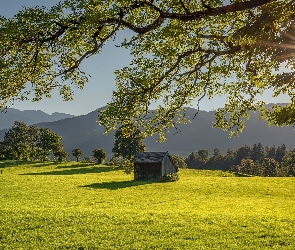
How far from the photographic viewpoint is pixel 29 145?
121062 mm

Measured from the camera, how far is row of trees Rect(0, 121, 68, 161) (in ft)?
370

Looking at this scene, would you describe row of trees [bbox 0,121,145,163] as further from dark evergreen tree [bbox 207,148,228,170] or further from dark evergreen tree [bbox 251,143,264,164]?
dark evergreen tree [bbox 251,143,264,164]

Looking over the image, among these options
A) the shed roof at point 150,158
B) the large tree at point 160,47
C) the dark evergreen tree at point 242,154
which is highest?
the large tree at point 160,47

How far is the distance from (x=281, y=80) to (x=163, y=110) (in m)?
9.05

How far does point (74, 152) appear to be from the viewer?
111250mm

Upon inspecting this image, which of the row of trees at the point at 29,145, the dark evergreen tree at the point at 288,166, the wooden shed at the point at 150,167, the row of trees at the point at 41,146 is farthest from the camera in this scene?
the dark evergreen tree at the point at 288,166

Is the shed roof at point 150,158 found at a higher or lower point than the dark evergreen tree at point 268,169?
higher

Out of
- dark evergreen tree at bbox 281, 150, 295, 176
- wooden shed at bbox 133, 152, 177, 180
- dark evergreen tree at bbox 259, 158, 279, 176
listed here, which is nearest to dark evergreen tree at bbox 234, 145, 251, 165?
dark evergreen tree at bbox 259, 158, 279, 176

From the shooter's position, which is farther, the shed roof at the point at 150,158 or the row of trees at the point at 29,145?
the row of trees at the point at 29,145

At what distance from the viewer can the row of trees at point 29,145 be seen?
112812 millimetres

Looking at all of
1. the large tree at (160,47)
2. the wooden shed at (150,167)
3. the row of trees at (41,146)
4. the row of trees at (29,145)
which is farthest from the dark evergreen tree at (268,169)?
the large tree at (160,47)

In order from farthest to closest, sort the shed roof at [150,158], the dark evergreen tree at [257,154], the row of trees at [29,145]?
the dark evergreen tree at [257,154], the row of trees at [29,145], the shed roof at [150,158]

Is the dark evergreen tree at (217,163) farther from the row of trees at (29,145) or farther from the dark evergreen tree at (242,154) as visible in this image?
the row of trees at (29,145)

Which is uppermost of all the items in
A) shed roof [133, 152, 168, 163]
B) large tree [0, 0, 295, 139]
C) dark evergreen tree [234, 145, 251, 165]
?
large tree [0, 0, 295, 139]
